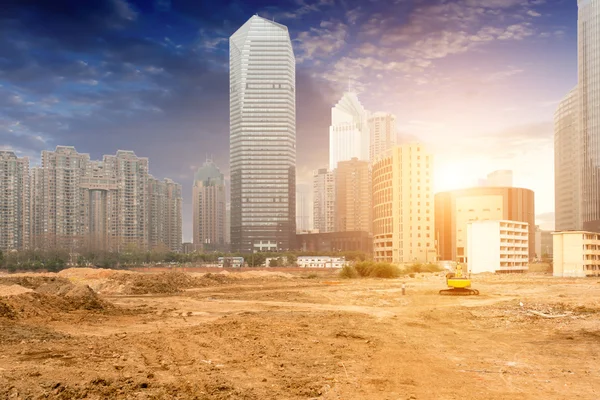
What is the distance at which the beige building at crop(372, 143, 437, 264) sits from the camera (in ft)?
414

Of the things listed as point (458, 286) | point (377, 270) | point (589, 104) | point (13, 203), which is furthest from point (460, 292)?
point (589, 104)

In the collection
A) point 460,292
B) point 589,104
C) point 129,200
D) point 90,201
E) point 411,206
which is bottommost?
point 460,292

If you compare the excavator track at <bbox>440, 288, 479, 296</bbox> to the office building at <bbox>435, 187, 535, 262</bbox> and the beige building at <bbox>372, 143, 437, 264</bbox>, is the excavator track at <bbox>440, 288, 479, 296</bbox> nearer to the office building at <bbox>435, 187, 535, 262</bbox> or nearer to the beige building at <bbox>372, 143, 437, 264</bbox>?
the beige building at <bbox>372, 143, 437, 264</bbox>

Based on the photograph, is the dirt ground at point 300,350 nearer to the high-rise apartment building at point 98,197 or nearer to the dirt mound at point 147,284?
the dirt mound at point 147,284

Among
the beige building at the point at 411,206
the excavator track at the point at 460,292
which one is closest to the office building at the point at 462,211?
the beige building at the point at 411,206

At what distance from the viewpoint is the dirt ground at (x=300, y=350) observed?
1259 cm

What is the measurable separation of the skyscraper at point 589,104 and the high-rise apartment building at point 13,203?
177752mm

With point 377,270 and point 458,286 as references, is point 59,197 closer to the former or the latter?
point 377,270

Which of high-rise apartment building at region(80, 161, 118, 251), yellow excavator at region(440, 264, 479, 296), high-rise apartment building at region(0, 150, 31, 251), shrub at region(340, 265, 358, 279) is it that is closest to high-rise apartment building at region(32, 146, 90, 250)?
high-rise apartment building at region(80, 161, 118, 251)

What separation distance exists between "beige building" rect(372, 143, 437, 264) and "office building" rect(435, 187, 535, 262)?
8.57 m

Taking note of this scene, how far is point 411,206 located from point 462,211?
1978cm

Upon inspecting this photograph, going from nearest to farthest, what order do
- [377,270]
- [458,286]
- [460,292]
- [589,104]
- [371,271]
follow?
[458,286], [460,292], [377,270], [371,271], [589,104]

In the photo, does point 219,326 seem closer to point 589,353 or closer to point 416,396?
point 416,396

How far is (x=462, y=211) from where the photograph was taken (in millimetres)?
138375
